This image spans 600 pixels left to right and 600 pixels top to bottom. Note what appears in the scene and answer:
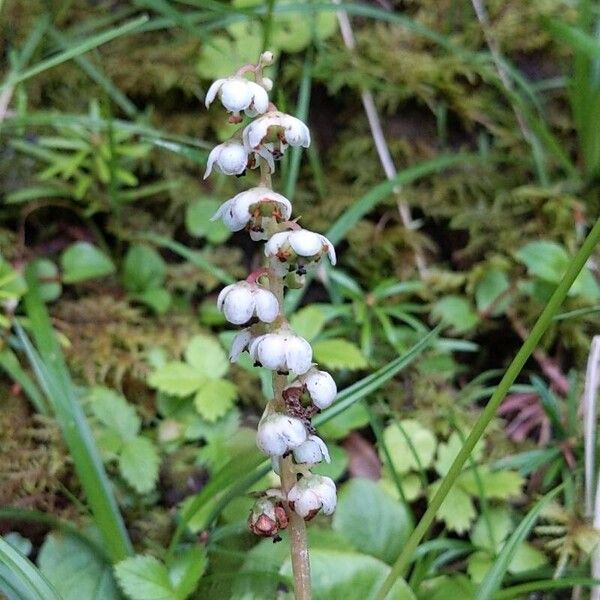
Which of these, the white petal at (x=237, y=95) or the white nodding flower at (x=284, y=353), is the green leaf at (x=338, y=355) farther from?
the white petal at (x=237, y=95)

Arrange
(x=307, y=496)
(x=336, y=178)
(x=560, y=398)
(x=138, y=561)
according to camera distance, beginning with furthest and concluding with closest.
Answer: (x=336, y=178) → (x=560, y=398) → (x=138, y=561) → (x=307, y=496)

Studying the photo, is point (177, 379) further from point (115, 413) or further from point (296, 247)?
point (296, 247)

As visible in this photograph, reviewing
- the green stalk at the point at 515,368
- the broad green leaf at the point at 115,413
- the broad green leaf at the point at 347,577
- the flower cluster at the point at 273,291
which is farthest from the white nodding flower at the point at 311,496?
the broad green leaf at the point at 115,413

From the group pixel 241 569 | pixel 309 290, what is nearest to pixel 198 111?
pixel 309 290

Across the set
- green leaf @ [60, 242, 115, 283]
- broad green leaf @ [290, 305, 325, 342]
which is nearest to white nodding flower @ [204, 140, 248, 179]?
broad green leaf @ [290, 305, 325, 342]

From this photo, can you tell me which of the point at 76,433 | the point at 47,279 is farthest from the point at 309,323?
the point at 47,279

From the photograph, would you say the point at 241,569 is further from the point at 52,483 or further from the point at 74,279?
the point at 74,279

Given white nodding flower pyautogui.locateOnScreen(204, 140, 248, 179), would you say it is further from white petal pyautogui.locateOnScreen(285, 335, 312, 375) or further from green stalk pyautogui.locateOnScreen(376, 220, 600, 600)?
green stalk pyautogui.locateOnScreen(376, 220, 600, 600)
